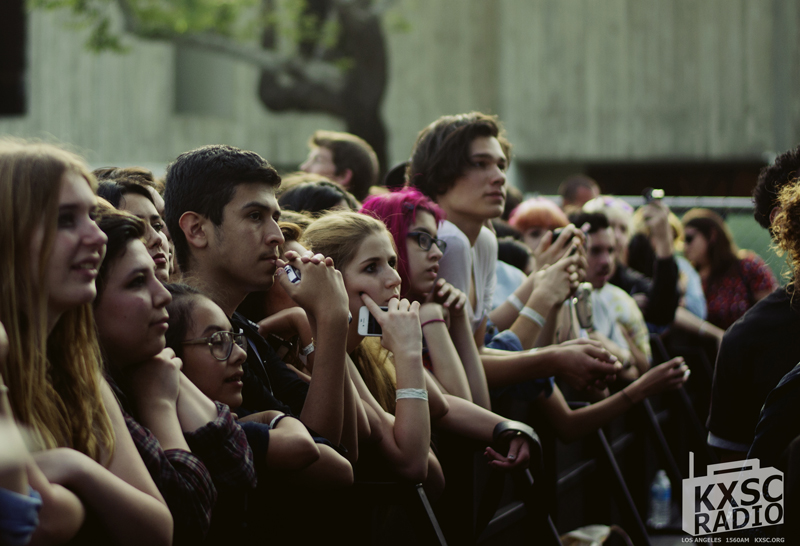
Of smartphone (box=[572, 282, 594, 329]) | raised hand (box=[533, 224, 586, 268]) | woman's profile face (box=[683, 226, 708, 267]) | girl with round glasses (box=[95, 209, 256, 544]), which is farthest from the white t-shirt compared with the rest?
woman's profile face (box=[683, 226, 708, 267])

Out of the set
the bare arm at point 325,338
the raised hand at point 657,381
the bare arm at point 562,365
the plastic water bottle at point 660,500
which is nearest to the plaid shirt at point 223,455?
the bare arm at point 325,338

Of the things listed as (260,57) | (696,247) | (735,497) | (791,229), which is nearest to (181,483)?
(735,497)

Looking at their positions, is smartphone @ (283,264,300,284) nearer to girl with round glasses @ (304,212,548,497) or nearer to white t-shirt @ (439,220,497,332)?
girl with round glasses @ (304,212,548,497)

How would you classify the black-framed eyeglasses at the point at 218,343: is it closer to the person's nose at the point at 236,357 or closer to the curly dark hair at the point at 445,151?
the person's nose at the point at 236,357

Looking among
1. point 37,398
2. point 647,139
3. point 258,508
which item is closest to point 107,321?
point 37,398

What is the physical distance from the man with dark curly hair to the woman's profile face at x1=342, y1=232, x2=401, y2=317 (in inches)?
41.4

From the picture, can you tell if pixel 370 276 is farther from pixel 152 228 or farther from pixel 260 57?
pixel 260 57

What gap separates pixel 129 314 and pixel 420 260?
5.24 ft

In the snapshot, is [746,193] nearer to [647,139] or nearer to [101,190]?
[647,139]

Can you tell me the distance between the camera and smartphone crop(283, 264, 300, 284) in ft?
8.02

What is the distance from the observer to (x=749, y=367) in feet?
8.72

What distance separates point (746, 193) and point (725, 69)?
95.1 inches

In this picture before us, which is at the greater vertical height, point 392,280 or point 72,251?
point 72,251

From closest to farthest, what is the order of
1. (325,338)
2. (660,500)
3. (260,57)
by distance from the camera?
(325,338)
(660,500)
(260,57)
